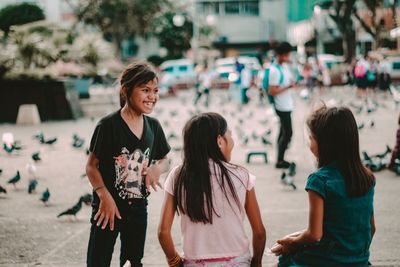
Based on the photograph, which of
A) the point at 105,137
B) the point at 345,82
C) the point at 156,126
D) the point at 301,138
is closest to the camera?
the point at 105,137

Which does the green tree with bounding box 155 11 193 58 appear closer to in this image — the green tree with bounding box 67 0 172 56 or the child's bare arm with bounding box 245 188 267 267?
the green tree with bounding box 67 0 172 56

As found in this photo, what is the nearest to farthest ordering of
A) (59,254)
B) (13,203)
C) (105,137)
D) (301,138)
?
1. (105,137)
2. (59,254)
3. (13,203)
4. (301,138)

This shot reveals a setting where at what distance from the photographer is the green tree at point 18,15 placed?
51938 millimetres

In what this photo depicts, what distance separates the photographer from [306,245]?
2975 mm

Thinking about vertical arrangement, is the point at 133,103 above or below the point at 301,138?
above

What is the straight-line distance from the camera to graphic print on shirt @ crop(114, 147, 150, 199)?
345cm

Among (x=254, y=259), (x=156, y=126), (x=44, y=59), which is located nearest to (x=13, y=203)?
(x=156, y=126)

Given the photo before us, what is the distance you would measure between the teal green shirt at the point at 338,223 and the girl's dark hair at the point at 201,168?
0.42 m

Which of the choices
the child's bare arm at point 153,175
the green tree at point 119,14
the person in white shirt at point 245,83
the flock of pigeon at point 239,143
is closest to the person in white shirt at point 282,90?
the flock of pigeon at point 239,143

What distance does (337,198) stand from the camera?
290 cm

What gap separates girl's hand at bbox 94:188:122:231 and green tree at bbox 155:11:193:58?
57.3m

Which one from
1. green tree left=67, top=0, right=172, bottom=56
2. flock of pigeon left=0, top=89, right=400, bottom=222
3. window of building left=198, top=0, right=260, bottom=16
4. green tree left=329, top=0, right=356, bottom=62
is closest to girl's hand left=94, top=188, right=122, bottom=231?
flock of pigeon left=0, top=89, right=400, bottom=222

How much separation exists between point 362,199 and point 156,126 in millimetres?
1324

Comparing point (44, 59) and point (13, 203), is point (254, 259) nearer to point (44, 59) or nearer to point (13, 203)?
point (13, 203)
